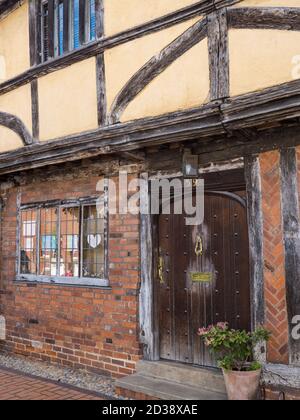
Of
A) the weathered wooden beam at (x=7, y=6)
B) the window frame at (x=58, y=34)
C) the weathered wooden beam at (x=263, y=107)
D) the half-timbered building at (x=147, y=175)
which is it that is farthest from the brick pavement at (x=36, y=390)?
the weathered wooden beam at (x=7, y=6)

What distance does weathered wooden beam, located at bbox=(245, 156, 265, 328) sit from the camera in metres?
4.51

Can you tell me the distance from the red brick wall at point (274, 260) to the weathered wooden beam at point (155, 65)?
153cm

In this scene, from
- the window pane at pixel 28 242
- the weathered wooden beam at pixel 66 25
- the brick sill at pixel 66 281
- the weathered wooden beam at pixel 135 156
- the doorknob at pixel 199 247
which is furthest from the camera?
the window pane at pixel 28 242

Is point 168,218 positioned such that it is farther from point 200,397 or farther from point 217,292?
point 200,397

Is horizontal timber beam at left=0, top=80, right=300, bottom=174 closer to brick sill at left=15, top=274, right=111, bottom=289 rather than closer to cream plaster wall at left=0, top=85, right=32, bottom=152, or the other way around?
cream plaster wall at left=0, top=85, right=32, bottom=152

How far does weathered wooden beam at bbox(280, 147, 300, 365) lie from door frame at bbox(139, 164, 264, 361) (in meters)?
0.28

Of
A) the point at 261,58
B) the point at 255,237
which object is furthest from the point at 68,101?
the point at 255,237

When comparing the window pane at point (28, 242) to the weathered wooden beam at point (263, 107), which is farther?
the window pane at point (28, 242)

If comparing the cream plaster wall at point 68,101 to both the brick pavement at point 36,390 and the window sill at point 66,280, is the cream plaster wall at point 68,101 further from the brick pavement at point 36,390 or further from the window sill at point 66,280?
the brick pavement at point 36,390

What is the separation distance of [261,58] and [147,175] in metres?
2.08

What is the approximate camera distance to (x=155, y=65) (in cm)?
506

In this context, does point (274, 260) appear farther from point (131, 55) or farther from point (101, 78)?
point (101, 78)

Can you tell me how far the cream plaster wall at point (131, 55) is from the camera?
16.3ft

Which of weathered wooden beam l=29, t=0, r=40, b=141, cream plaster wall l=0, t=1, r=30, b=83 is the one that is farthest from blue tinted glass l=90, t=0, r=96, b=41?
cream plaster wall l=0, t=1, r=30, b=83
